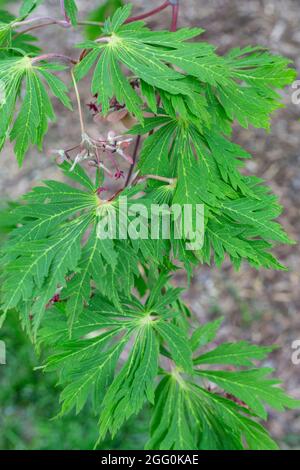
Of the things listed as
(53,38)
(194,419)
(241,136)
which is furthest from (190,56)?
(53,38)

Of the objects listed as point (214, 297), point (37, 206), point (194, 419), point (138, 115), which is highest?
point (214, 297)

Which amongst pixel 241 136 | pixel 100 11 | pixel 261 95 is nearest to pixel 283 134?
pixel 241 136

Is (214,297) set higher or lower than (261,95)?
→ higher

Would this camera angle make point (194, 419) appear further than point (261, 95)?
Yes

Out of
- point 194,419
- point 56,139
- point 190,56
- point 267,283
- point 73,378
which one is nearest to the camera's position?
point 190,56

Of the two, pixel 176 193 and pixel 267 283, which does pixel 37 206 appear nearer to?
pixel 176 193

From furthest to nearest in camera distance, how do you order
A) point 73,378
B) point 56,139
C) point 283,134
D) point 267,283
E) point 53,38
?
point 53,38
point 56,139
point 283,134
point 267,283
point 73,378

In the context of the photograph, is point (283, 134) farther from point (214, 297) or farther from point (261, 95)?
point (261, 95)
